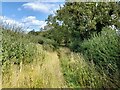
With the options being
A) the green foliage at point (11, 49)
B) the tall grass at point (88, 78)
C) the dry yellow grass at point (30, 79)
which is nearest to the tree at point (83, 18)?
the green foliage at point (11, 49)

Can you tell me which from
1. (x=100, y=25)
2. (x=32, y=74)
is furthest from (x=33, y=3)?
(x=100, y=25)

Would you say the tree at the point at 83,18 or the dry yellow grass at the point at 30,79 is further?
the tree at the point at 83,18

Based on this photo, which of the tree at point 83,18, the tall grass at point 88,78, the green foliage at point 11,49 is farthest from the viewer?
the tree at point 83,18

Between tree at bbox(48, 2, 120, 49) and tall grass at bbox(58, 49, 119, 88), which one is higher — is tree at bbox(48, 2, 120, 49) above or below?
above

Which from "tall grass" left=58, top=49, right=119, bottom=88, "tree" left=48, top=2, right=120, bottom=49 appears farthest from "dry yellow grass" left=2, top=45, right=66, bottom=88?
"tree" left=48, top=2, right=120, bottom=49

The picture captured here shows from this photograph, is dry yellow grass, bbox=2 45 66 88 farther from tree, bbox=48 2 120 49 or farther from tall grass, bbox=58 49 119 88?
tree, bbox=48 2 120 49

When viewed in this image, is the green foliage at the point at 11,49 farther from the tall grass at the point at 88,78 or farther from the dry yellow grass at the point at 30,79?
the tall grass at the point at 88,78

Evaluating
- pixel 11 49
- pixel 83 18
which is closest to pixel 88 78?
pixel 11 49

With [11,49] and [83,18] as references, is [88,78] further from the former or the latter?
[83,18]

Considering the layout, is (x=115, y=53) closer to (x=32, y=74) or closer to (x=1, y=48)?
(x=32, y=74)

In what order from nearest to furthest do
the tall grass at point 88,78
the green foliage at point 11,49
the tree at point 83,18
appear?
1. the tall grass at point 88,78
2. the green foliage at point 11,49
3. the tree at point 83,18

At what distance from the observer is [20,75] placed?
4297mm

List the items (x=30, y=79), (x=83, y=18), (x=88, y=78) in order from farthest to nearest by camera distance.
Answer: (x=83, y=18)
(x=88, y=78)
(x=30, y=79)

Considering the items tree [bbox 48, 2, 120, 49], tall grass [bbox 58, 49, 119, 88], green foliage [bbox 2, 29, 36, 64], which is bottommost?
tall grass [bbox 58, 49, 119, 88]
